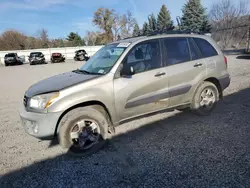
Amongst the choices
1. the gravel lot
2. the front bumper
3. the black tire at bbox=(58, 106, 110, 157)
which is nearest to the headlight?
the front bumper

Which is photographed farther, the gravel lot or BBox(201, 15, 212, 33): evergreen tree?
BBox(201, 15, 212, 33): evergreen tree

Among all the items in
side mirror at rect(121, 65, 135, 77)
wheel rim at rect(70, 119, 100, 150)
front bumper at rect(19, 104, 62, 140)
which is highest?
side mirror at rect(121, 65, 135, 77)

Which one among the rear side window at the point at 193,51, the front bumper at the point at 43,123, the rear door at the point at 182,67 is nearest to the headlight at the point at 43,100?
the front bumper at the point at 43,123

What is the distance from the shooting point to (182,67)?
12.1ft

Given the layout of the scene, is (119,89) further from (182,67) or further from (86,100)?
(182,67)

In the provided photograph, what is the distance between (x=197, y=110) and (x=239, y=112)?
3.41 ft

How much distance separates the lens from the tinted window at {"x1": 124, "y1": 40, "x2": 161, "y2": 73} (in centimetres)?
329

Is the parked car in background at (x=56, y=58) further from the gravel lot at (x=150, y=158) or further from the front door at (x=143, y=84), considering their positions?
the front door at (x=143, y=84)

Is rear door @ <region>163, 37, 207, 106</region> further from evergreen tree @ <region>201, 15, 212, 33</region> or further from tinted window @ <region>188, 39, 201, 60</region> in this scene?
evergreen tree @ <region>201, 15, 212, 33</region>

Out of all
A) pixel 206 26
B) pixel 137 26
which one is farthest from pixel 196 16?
pixel 137 26

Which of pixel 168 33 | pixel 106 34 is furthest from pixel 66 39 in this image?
pixel 168 33

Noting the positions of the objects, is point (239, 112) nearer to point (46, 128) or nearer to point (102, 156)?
point (102, 156)

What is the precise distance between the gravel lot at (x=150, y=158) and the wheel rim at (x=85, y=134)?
23cm

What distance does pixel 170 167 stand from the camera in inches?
103
